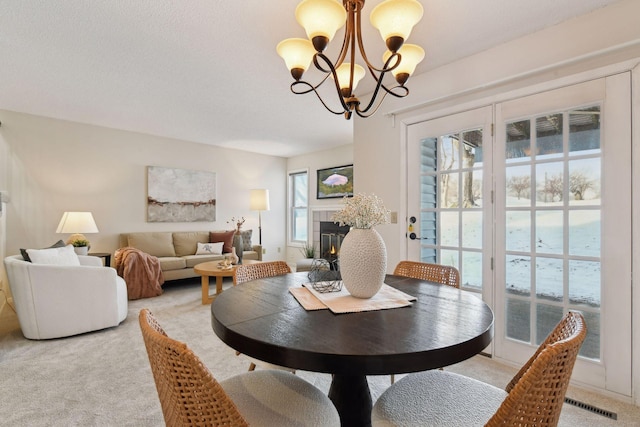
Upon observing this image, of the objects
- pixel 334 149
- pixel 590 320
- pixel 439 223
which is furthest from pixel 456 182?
pixel 334 149

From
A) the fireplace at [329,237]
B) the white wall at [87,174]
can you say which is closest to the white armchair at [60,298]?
the white wall at [87,174]

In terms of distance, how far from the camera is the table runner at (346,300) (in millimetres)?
1178

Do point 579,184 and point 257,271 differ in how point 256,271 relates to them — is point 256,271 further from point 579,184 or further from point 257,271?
point 579,184

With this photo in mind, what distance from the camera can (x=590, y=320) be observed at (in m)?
1.95

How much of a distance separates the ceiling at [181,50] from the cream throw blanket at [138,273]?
6.00 ft

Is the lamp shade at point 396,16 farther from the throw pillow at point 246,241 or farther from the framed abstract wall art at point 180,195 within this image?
the framed abstract wall art at point 180,195

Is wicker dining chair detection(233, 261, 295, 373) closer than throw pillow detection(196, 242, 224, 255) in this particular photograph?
Yes

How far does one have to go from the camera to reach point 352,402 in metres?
1.26

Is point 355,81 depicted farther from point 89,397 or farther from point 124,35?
point 89,397

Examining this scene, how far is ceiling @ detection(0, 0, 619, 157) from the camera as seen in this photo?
1934mm

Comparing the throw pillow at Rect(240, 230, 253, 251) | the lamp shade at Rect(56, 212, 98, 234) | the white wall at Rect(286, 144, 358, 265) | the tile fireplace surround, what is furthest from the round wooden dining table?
the tile fireplace surround

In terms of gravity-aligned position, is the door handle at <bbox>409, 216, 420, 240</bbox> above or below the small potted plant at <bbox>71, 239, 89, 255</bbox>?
above

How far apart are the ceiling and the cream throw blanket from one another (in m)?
1.83

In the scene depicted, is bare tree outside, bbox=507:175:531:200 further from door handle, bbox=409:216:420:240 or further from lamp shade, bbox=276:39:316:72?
lamp shade, bbox=276:39:316:72
